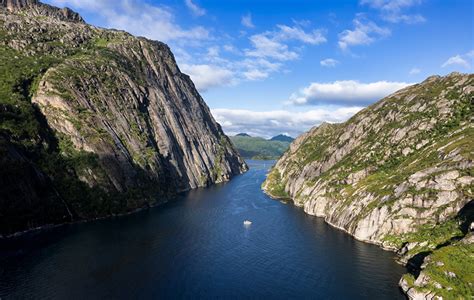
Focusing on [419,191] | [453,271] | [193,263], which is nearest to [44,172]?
[193,263]

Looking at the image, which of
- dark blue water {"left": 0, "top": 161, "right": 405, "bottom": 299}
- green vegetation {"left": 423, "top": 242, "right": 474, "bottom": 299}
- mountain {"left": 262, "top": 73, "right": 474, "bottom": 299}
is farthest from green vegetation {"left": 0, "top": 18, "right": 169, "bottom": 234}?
green vegetation {"left": 423, "top": 242, "right": 474, "bottom": 299}

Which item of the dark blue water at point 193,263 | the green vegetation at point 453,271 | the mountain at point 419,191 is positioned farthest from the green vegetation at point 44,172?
the green vegetation at point 453,271

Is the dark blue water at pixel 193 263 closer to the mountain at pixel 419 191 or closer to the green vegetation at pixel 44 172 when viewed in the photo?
the mountain at pixel 419 191

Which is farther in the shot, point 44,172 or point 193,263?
point 44,172

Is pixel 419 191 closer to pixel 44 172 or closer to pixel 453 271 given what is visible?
pixel 453 271

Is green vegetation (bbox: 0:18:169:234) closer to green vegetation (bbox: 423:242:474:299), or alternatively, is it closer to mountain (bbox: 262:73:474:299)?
mountain (bbox: 262:73:474:299)

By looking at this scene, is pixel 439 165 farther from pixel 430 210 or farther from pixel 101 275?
pixel 101 275

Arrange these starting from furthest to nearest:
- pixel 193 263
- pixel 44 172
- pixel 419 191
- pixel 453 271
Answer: pixel 44 172 → pixel 419 191 → pixel 193 263 → pixel 453 271

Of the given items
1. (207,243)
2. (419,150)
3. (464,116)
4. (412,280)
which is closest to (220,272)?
(207,243)
